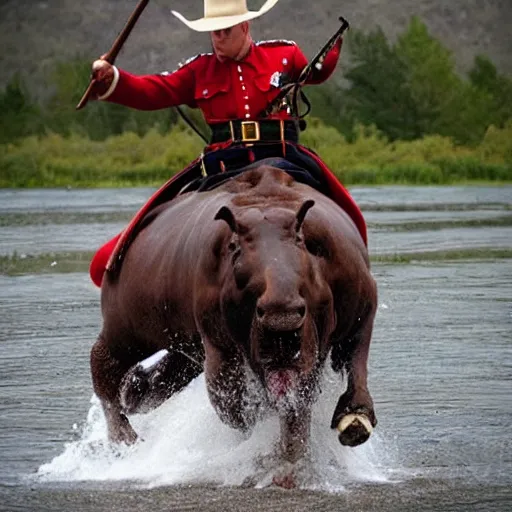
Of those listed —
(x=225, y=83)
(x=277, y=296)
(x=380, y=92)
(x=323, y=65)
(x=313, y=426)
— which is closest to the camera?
(x=277, y=296)

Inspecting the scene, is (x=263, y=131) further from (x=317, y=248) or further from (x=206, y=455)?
(x=206, y=455)

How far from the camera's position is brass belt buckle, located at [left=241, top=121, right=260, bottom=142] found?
28.1ft

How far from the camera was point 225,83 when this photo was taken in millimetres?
8711

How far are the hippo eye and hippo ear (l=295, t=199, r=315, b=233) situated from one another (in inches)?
5.6

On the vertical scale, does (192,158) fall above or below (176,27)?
above

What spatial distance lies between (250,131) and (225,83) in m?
0.27

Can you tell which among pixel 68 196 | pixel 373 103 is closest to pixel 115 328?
pixel 68 196

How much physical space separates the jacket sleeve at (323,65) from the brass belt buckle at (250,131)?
13.9 inches

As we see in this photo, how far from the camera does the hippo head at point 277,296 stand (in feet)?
23.2

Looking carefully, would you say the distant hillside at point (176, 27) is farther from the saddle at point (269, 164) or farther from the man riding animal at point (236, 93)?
the saddle at point (269, 164)

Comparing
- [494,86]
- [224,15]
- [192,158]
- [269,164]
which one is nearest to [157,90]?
[224,15]

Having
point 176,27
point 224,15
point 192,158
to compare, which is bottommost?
point 176,27

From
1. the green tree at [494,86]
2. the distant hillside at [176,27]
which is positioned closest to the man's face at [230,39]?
the green tree at [494,86]

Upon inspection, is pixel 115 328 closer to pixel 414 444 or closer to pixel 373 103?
pixel 414 444
